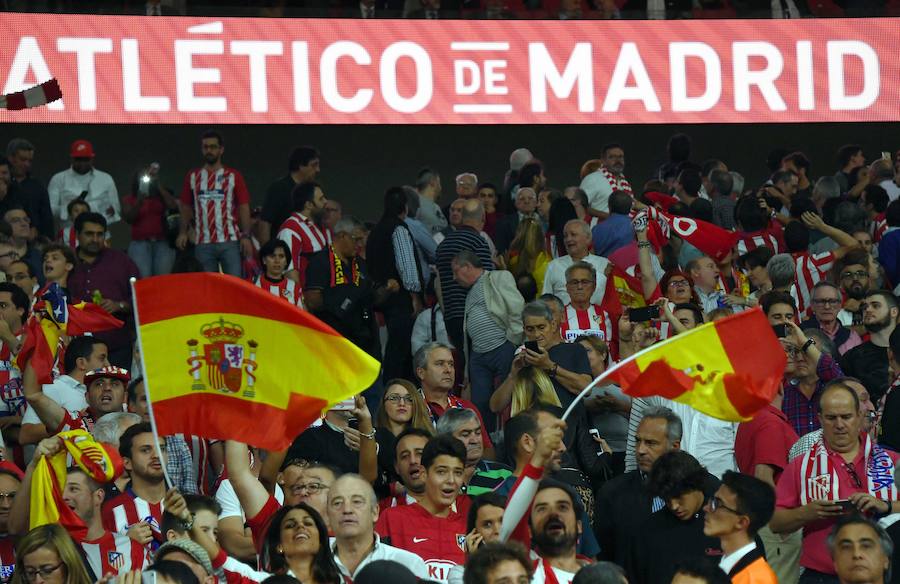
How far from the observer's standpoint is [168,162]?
2045 centimetres

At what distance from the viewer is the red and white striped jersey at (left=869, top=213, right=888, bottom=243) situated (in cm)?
1458

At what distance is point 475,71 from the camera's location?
1852 cm

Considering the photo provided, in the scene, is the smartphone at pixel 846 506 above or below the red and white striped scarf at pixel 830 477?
below

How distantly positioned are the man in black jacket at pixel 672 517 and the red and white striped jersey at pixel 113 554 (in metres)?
2.41

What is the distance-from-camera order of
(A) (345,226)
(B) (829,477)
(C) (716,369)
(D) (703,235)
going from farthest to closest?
1. (A) (345,226)
2. (D) (703,235)
3. (B) (829,477)
4. (C) (716,369)

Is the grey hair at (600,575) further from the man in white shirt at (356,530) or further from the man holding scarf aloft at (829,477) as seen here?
the man holding scarf aloft at (829,477)

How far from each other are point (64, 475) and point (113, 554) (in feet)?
1.51

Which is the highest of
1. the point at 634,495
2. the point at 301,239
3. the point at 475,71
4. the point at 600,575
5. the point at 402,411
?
the point at 475,71

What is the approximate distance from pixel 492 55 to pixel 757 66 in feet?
9.11

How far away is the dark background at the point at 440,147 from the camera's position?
2052cm

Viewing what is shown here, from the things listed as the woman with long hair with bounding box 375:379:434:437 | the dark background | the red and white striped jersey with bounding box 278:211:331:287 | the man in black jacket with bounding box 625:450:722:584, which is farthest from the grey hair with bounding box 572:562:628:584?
the dark background

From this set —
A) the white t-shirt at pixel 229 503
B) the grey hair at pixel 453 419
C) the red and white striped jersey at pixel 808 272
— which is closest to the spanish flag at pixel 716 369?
the grey hair at pixel 453 419

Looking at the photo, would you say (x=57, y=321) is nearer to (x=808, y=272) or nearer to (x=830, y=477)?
(x=830, y=477)

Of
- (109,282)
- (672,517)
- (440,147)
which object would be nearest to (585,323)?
(672,517)
